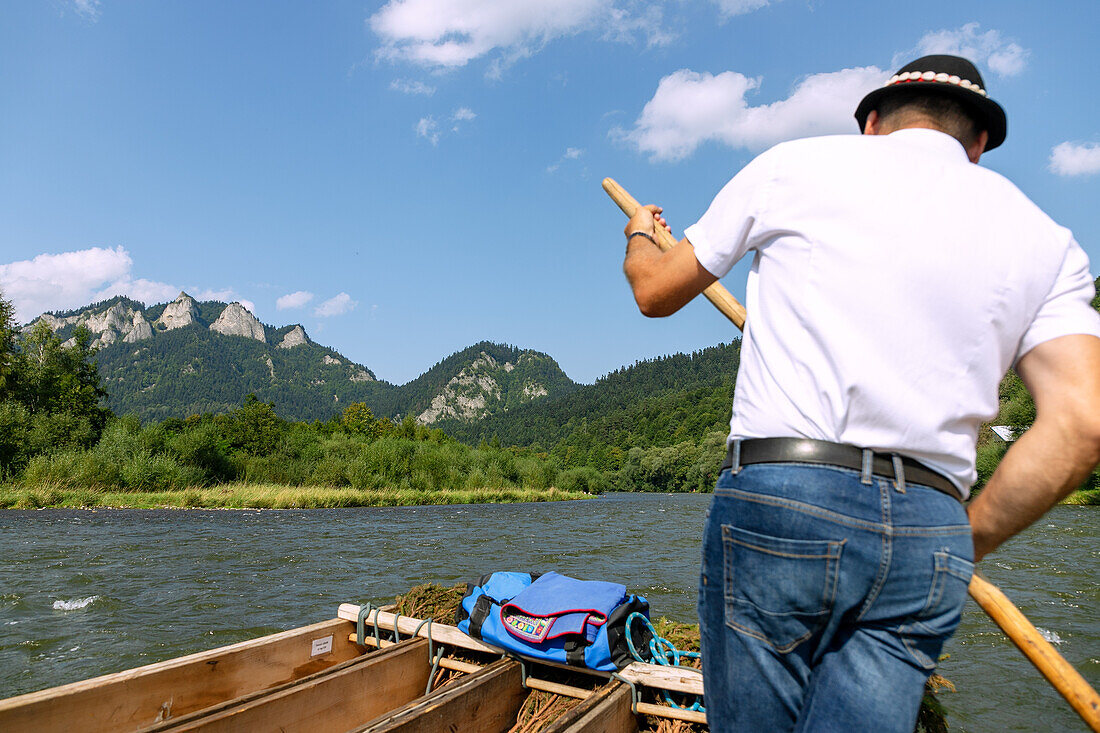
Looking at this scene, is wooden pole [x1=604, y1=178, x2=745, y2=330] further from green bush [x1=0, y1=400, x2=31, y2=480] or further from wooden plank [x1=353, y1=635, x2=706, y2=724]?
green bush [x1=0, y1=400, x2=31, y2=480]

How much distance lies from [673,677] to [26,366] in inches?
1947

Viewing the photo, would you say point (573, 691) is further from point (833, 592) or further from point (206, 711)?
point (833, 592)

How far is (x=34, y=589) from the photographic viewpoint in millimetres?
10539

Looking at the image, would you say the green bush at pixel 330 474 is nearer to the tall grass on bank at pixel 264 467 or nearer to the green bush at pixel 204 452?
the tall grass on bank at pixel 264 467

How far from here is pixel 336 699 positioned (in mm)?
3662

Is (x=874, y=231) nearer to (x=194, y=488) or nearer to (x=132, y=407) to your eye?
(x=194, y=488)

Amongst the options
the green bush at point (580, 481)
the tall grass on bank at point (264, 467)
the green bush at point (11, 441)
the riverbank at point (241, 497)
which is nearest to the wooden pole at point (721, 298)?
the riverbank at point (241, 497)

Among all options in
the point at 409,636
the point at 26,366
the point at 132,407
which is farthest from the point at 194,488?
the point at 132,407

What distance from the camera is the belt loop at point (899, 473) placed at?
1.25m

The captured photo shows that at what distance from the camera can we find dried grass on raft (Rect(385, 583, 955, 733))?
3385 millimetres

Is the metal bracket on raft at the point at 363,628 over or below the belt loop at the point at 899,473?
below

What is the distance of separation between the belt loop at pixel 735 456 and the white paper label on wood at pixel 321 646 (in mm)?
3935

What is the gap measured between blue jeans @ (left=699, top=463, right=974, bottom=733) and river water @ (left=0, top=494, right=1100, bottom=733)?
19.4ft

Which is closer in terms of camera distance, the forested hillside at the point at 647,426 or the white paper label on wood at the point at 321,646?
the white paper label on wood at the point at 321,646
